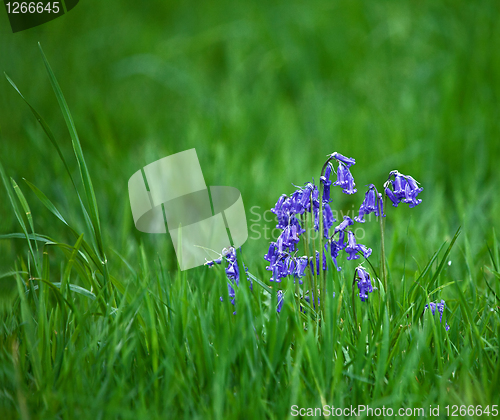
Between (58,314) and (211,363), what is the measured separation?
28.2 inches

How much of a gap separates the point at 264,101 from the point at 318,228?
322 cm

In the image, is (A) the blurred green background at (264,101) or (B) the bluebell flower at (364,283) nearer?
(B) the bluebell flower at (364,283)

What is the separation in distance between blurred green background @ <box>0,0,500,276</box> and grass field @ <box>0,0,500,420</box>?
23 millimetres

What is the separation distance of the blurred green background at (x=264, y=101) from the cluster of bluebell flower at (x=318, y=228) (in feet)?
1.81

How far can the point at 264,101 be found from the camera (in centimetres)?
486

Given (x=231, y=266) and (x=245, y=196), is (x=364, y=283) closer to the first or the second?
(x=231, y=266)

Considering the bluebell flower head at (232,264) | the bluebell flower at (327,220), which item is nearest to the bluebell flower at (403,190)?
the bluebell flower at (327,220)

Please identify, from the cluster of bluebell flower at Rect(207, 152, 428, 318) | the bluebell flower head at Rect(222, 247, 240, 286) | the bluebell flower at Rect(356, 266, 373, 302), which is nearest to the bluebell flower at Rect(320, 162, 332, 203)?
the cluster of bluebell flower at Rect(207, 152, 428, 318)

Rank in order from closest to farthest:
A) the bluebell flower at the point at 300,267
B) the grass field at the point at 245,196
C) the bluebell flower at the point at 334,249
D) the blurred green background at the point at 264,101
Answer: the grass field at the point at 245,196, the bluebell flower at the point at 300,267, the bluebell flower at the point at 334,249, the blurred green background at the point at 264,101

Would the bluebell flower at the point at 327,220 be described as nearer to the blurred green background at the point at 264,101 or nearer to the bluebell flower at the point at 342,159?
the bluebell flower at the point at 342,159

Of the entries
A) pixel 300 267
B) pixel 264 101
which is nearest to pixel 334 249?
pixel 300 267

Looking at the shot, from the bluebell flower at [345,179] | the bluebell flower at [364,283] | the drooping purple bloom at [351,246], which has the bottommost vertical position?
the bluebell flower at [364,283]

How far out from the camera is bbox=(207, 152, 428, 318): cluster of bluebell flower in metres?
1.78

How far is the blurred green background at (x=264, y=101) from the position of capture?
3547mm
